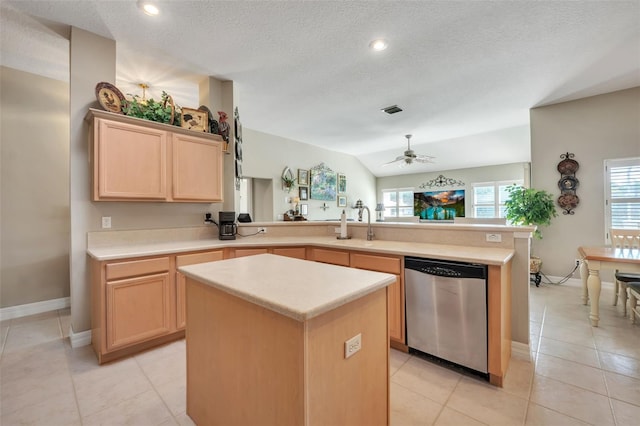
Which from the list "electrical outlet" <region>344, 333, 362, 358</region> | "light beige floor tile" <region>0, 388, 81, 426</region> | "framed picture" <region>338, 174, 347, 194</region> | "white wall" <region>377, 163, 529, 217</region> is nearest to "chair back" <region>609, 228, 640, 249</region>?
"electrical outlet" <region>344, 333, 362, 358</region>

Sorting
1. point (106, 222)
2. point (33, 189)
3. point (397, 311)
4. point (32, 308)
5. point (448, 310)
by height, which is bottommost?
point (32, 308)

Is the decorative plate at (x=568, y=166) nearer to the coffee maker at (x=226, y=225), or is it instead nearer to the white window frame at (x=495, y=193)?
the white window frame at (x=495, y=193)

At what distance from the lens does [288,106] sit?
445cm

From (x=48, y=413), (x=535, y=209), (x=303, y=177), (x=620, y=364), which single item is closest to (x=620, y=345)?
(x=620, y=364)

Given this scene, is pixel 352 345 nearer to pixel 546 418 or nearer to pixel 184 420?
pixel 184 420

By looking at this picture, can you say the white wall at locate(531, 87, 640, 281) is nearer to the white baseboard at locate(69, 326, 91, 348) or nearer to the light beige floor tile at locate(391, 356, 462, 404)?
the light beige floor tile at locate(391, 356, 462, 404)

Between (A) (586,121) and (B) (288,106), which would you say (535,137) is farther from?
(B) (288,106)

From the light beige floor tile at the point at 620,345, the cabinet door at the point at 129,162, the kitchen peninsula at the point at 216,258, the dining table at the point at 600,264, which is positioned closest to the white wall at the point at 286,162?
the cabinet door at the point at 129,162

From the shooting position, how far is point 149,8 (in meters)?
2.24

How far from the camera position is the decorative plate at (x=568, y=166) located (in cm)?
434

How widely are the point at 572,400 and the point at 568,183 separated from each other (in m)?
3.97

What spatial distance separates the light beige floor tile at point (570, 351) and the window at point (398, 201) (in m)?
6.93

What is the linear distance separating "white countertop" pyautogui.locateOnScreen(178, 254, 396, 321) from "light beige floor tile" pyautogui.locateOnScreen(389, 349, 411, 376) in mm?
1212

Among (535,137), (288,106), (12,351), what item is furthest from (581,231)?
(12,351)
